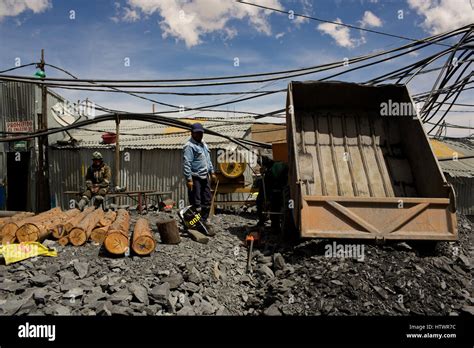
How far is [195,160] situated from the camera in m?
6.07

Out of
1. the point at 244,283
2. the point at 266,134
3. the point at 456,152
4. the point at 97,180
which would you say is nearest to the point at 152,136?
the point at 266,134

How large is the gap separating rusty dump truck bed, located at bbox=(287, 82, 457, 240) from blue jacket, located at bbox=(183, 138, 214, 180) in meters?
1.51

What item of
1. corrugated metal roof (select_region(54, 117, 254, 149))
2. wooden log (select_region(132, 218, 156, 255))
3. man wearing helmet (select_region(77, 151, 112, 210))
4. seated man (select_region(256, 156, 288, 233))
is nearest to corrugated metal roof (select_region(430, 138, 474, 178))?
corrugated metal roof (select_region(54, 117, 254, 149))

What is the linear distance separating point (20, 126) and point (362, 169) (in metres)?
13.8

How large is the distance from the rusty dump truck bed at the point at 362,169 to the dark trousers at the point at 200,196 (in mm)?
1519

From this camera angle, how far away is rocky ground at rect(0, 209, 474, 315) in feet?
11.5

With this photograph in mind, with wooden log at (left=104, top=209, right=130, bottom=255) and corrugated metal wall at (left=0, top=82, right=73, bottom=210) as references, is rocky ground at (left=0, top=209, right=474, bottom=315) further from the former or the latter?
corrugated metal wall at (left=0, top=82, right=73, bottom=210)

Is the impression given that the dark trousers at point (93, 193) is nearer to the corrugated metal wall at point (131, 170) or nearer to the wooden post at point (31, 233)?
the wooden post at point (31, 233)

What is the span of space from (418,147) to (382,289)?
3019 mm

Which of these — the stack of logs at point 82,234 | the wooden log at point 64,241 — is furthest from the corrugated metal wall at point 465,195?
the wooden log at point 64,241

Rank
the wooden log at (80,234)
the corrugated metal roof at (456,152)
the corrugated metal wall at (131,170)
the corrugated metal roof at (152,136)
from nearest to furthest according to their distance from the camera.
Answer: the wooden log at (80,234) < the corrugated metal wall at (131,170) < the corrugated metal roof at (152,136) < the corrugated metal roof at (456,152)

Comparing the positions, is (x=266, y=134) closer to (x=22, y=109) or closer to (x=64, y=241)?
(x=22, y=109)

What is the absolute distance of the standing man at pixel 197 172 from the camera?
19.4ft
